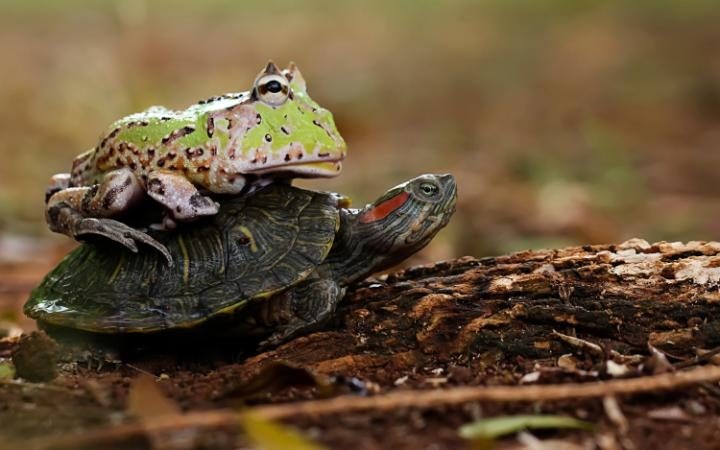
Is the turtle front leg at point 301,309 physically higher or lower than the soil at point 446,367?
higher

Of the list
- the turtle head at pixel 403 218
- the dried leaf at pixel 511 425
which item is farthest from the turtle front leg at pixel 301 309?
the dried leaf at pixel 511 425

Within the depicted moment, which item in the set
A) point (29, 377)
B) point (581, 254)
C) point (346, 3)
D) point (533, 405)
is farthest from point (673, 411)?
point (346, 3)

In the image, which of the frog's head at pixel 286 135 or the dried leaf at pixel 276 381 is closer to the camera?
the dried leaf at pixel 276 381

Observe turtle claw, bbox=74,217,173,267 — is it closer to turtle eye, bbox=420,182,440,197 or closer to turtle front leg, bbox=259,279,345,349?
turtle front leg, bbox=259,279,345,349

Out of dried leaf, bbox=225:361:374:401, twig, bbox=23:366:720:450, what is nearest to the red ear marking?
dried leaf, bbox=225:361:374:401

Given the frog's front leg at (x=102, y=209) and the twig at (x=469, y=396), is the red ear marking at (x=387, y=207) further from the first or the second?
the twig at (x=469, y=396)

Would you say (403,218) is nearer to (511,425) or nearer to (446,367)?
(446,367)

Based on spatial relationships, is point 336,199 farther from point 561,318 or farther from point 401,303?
point 561,318
